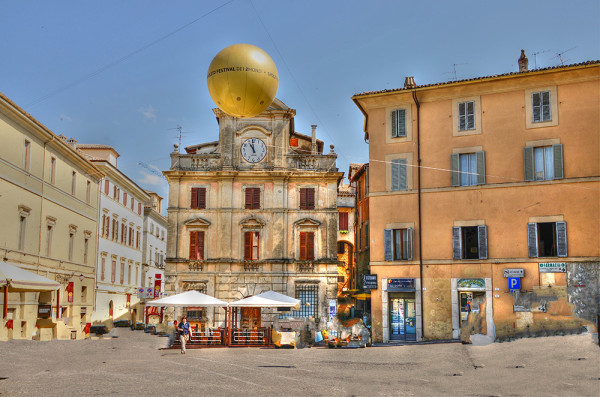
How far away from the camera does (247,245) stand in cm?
4119

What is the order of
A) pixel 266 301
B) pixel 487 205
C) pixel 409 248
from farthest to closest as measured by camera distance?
1. pixel 409 248
2. pixel 266 301
3. pixel 487 205

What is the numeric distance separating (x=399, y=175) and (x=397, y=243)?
3.11 metres

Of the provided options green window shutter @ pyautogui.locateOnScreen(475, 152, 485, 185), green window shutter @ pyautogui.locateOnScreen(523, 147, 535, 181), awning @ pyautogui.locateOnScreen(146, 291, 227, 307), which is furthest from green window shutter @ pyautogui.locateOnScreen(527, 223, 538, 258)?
awning @ pyautogui.locateOnScreen(146, 291, 227, 307)

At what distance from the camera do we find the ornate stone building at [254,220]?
4056 centimetres

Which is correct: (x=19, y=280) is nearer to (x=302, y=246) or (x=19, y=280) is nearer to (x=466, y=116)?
(x=466, y=116)

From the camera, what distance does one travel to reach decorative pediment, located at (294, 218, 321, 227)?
135 feet

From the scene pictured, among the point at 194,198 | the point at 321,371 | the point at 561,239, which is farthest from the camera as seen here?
the point at 194,198

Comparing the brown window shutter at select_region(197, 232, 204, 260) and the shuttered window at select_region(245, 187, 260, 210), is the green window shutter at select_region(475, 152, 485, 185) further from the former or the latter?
the brown window shutter at select_region(197, 232, 204, 260)

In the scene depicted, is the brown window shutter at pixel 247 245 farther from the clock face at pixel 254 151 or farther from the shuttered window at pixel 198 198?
the clock face at pixel 254 151

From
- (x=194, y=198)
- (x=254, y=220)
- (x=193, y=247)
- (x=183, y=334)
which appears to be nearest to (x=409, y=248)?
(x=183, y=334)

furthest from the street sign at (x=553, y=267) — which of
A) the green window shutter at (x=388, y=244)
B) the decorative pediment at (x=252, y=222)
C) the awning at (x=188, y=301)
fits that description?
the decorative pediment at (x=252, y=222)

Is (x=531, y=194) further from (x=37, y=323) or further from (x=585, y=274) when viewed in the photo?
(x=37, y=323)

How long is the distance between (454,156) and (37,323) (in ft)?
69.8

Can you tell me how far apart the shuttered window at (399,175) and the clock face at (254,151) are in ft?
47.1
